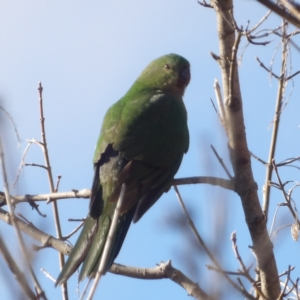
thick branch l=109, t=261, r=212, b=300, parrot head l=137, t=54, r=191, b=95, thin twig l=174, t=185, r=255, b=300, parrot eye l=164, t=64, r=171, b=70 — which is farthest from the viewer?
parrot eye l=164, t=64, r=171, b=70

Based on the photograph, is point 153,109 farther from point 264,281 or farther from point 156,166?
point 264,281

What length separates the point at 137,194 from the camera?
3.66 meters

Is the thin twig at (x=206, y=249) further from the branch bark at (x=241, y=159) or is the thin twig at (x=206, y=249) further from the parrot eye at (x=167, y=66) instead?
the parrot eye at (x=167, y=66)

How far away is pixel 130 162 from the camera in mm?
3797

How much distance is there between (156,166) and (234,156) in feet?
3.39

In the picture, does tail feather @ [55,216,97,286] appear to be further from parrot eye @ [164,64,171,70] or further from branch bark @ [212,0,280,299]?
parrot eye @ [164,64,171,70]

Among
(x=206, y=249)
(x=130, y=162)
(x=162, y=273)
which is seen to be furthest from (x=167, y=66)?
(x=206, y=249)

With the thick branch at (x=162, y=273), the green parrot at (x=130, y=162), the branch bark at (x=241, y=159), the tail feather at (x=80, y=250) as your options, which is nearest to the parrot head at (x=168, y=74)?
the green parrot at (x=130, y=162)

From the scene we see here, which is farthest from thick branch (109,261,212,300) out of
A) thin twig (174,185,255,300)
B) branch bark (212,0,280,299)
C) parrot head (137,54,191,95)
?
parrot head (137,54,191,95)

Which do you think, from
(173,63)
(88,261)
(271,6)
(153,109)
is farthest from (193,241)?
(173,63)

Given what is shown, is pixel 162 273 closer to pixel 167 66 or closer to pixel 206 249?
pixel 206 249

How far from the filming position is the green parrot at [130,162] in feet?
11.2

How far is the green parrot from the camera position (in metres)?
3.42

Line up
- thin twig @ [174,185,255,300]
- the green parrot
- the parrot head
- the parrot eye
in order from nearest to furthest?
thin twig @ [174,185,255,300] < the green parrot < the parrot head < the parrot eye
